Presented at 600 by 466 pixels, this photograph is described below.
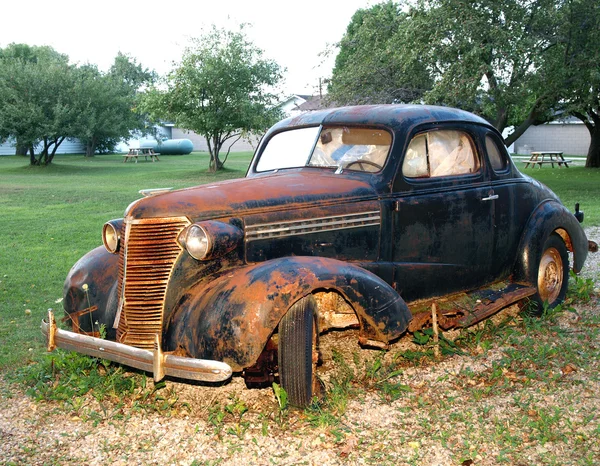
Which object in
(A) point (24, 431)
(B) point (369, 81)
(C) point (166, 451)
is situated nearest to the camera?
(C) point (166, 451)

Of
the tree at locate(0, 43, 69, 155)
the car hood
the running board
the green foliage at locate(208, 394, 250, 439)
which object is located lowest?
the green foliage at locate(208, 394, 250, 439)

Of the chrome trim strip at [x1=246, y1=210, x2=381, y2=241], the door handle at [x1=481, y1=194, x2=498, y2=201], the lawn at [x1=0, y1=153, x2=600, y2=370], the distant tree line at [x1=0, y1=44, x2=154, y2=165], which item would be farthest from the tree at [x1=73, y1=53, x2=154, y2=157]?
the chrome trim strip at [x1=246, y1=210, x2=381, y2=241]

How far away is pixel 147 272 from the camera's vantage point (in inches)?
159

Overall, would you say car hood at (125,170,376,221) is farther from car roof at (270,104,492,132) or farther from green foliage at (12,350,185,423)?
green foliage at (12,350,185,423)

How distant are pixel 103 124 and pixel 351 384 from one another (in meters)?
34.5

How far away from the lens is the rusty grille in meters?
4.00

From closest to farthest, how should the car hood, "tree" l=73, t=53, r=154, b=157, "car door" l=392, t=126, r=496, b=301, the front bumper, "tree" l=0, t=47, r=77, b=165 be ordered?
the front bumper, the car hood, "car door" l=392, t=126, r=496, b=301, "tree" l=0, t=47, r=77, b=165, "tree" l=73, t=53, r=154, b=157

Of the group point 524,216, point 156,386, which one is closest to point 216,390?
point 156,386

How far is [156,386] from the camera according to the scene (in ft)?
14.7

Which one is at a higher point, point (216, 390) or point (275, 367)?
point (275, 367)

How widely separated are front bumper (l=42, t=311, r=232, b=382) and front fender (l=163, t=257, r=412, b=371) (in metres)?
0.18

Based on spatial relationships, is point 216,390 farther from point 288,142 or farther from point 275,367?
point 288,142

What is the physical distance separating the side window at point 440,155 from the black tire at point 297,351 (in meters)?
1.56

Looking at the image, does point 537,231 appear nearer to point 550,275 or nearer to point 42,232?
point 550,275
